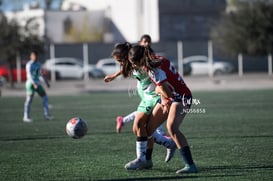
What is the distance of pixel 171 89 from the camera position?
983 centimetres

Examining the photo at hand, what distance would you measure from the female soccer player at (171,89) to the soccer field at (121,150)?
41 cm

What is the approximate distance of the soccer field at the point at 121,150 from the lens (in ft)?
32.8

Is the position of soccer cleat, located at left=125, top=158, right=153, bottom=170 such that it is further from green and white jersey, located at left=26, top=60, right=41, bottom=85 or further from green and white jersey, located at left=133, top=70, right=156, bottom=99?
green and white jersey, located at left=26, top=60, right=41, bottom=85

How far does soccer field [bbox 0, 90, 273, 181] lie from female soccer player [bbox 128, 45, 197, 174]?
0.41 meters

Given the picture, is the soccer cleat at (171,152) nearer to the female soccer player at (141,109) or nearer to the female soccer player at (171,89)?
the female soccer player at (141,109)

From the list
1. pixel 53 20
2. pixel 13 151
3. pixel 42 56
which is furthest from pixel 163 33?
pixel 13 151

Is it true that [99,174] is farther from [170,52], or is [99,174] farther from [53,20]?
[53,20]

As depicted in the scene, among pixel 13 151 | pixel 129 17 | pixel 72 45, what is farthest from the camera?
pixel 129 17

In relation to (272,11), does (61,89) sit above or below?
below

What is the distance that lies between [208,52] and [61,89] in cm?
1150

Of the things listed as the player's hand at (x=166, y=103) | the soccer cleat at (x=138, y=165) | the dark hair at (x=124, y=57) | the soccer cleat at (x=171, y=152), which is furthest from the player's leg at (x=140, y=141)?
the dark hair at (x=124, y=57)

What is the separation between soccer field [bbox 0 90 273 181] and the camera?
10.0m

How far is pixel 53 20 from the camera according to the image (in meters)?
72.2

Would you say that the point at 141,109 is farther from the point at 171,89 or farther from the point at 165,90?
the point at 165,90
